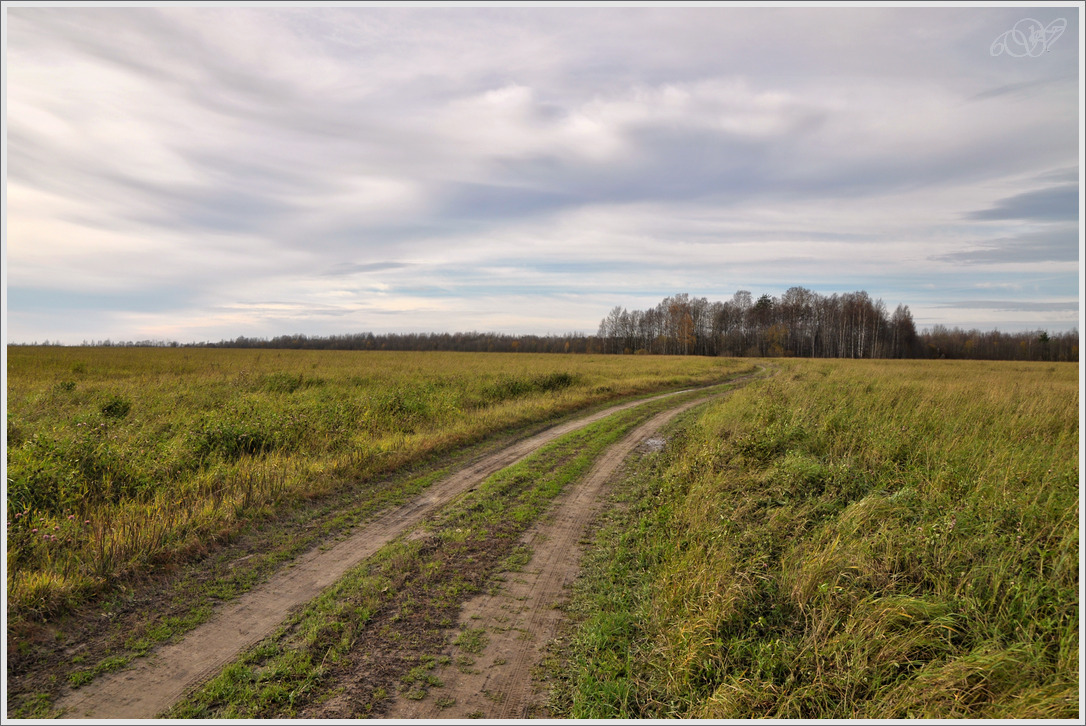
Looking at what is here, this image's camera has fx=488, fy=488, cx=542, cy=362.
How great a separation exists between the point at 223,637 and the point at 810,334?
335 feet

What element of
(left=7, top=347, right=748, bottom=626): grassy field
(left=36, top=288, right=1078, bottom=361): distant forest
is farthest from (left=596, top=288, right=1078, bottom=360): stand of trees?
(left=7, top=347, right=748, bottom=626): grassy field

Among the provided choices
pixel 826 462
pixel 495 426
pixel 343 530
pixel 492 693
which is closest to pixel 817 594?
pixel 492 693

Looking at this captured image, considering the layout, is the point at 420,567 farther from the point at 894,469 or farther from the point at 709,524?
the point at 894,469

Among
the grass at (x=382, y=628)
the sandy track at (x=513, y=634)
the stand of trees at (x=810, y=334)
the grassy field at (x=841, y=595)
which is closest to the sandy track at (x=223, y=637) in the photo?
the grass at (x=382, y=628)

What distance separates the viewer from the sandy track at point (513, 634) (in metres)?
3.72

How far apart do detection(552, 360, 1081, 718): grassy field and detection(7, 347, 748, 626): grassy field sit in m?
5.20

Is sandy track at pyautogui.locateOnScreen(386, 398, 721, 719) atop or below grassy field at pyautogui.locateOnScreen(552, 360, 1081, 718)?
below

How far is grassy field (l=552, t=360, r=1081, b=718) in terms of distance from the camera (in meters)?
3.59

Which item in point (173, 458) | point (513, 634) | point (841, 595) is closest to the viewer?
point (841, 595)

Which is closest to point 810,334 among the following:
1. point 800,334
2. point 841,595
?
point 800,334

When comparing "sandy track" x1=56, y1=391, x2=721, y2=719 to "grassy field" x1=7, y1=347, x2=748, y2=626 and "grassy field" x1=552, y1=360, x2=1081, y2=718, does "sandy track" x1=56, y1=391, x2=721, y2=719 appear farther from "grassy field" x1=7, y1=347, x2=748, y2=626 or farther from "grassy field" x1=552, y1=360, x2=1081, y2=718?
"grassy field" x1=552, y1=360, x2=1081, y2=718

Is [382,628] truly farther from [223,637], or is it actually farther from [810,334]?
[810,334]

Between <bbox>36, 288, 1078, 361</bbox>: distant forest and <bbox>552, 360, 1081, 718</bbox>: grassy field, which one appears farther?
<bbox>36, 288, 1078, 361</bbox>: distant forest

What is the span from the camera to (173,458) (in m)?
9.40
